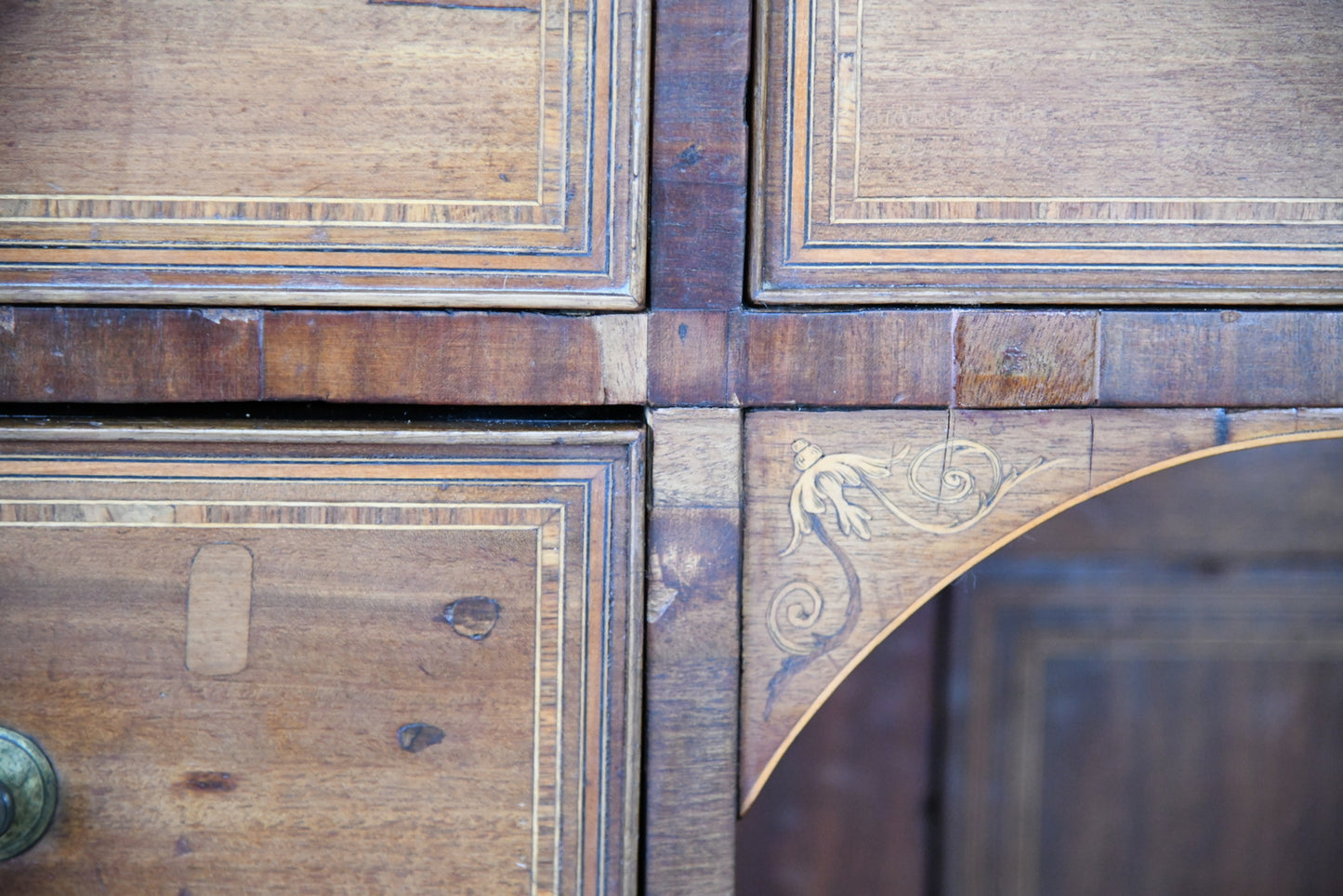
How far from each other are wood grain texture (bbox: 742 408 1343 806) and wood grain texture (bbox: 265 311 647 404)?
124mm

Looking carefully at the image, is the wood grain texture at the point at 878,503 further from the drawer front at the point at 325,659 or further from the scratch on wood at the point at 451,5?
the scratch on wood at the point at 451,5

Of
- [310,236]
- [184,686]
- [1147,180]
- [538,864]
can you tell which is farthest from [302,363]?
[1147,180]

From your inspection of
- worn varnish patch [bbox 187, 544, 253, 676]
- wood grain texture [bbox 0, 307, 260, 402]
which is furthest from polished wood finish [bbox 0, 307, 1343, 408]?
worn varnish patch [bbox 187, 544, 253, 676]

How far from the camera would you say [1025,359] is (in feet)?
1.94

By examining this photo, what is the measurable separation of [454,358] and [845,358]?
0.31m

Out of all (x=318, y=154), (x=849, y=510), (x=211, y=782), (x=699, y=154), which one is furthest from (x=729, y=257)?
(x=211, y=782)

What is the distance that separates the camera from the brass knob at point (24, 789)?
571 millimetres

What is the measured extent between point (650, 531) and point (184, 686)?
38 cm

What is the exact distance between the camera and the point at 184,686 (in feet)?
1.91

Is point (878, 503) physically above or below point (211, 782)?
above

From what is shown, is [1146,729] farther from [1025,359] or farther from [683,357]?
[683,357]

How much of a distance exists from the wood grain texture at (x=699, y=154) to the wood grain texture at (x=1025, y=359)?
0.19 meters

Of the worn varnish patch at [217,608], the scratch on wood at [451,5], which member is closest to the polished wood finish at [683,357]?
the worn varnish patch at [217,608]

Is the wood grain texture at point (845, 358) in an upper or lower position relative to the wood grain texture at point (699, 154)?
lower
